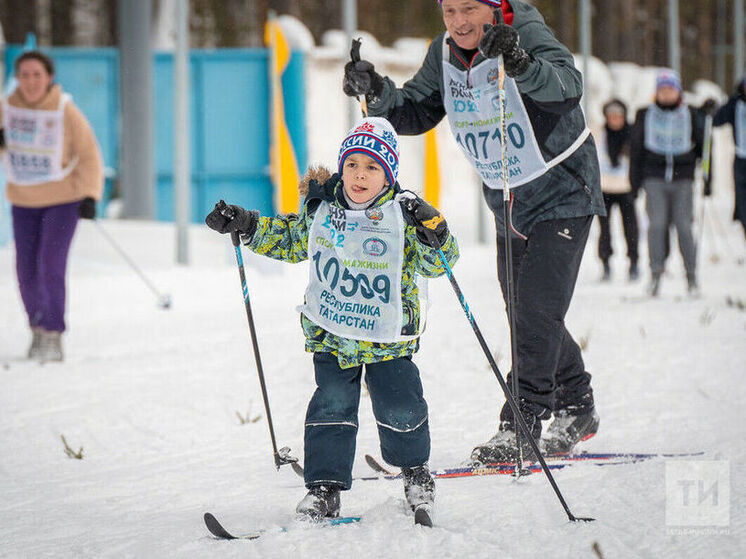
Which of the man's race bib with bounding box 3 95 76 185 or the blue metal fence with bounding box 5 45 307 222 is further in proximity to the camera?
the blue metal fence with bounding box 5 45 307 222

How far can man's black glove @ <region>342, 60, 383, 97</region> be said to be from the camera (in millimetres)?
3768

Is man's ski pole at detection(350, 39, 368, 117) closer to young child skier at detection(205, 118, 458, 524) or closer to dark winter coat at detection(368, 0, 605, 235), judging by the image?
dark winter coat at detection(368, 0, 605, 235)

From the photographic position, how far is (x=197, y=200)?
15.2 metres

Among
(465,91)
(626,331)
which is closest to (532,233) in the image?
(465,91)

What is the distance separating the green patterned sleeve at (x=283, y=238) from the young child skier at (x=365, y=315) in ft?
0.20

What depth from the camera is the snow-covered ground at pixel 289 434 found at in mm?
2945

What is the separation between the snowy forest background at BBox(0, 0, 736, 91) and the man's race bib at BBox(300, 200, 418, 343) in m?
18.4

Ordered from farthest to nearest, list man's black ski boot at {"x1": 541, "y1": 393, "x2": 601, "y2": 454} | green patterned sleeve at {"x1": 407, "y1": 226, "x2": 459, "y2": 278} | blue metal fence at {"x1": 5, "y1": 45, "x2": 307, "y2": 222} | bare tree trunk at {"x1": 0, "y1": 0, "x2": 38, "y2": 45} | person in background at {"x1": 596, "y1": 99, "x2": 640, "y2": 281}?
1. bare tree trunk at {"x1": 0, "y1": 0, "x2": 38, "y2": 45}
2. blue metal fence at {"x1": 5, "y1": 45, "x2": 307, "y2": 222}
3. person in background at {"x1": 596, "y1": 99, "x2": 640, "y2": 281}
4. man's black ski boot at {"x1": 541, "y1": 393, "x2": 601, "y2": 454}
5. green patterned sleeve at {"x1": 407, "y1": 226, "x2": 459, "y2": 278}

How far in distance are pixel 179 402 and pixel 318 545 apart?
2.44 meters

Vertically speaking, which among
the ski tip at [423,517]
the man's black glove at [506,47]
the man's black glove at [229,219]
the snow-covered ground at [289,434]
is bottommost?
the snow-covered ground at [289,434]

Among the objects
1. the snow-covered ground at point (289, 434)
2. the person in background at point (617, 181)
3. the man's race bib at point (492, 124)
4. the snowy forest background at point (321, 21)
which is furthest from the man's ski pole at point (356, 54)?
the snowy forest background at point (321, 21)

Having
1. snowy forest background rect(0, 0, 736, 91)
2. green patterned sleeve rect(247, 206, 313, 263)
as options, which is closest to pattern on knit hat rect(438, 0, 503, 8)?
green patterned sleeve rect(247, 206, 313, 263)

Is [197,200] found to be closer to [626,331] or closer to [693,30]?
[626,331]

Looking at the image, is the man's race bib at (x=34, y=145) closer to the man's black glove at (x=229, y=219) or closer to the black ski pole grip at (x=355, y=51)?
the black ski pole grip at (x=355, y=51)
